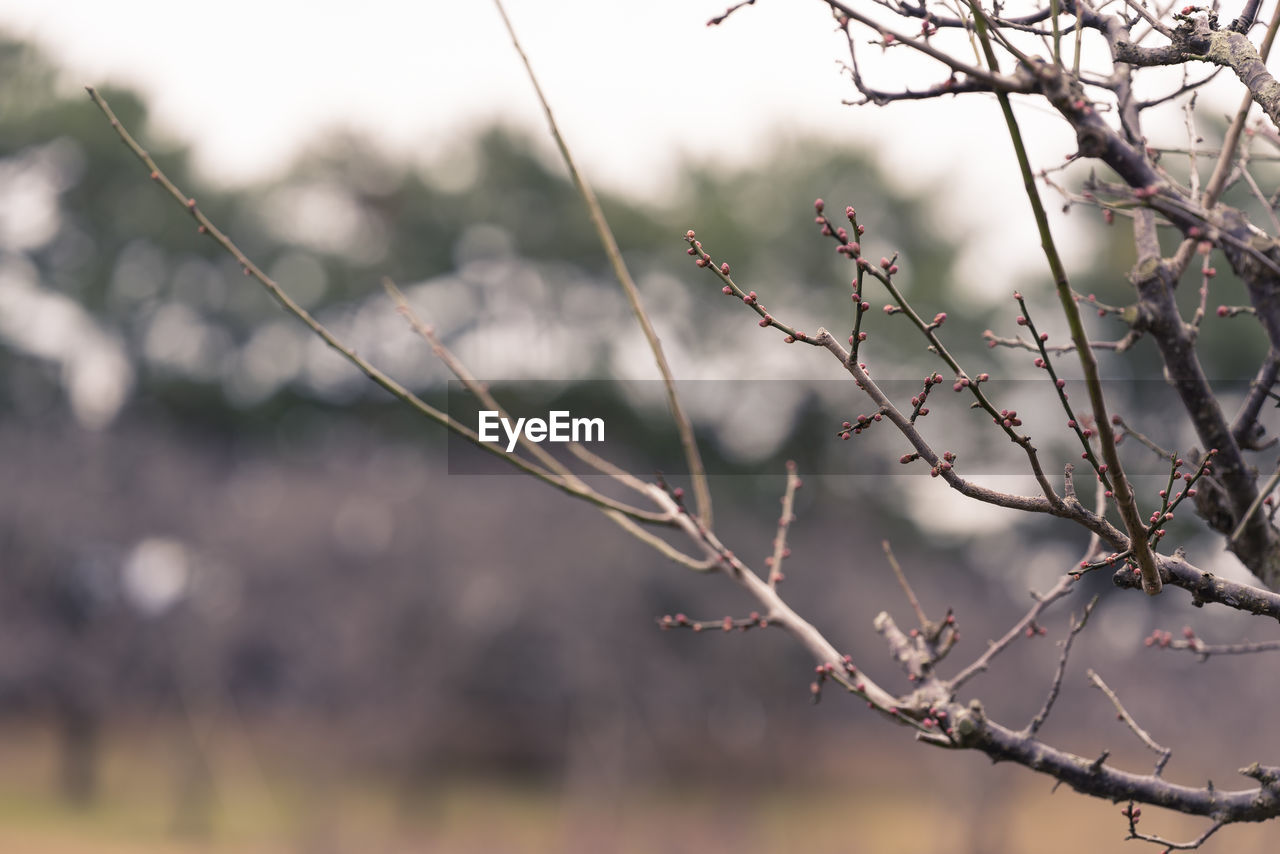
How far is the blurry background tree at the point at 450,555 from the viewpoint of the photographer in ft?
56.4

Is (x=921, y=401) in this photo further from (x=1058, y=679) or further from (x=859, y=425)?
(x=1058, y=679)

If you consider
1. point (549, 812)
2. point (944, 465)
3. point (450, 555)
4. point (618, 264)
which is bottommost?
point (549, 812)

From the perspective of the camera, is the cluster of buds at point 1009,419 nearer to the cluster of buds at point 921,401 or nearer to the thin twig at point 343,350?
the cluster of buds at point 921,401

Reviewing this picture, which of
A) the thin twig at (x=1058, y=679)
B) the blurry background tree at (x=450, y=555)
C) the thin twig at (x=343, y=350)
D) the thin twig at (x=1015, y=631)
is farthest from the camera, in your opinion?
the blurry background tree at (x=450, y=555)

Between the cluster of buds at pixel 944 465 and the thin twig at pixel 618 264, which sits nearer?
the cluster of buds at pixel 944 465

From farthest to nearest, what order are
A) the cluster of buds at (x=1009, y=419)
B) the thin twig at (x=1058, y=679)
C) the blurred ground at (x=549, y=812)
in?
1. the blurred ground at (x=549, y=812)
2. the thin twig at (x=1058, y=679)
3. the cluster of buds at (x=1009, y=419)

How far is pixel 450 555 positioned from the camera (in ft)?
58.0

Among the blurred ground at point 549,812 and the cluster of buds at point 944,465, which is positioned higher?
the cluster of buds at point 944,465

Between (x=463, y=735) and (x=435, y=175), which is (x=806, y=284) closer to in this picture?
(x=435, y=175)

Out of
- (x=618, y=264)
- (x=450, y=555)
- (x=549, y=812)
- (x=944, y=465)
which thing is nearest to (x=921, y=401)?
(x=944, y=465)

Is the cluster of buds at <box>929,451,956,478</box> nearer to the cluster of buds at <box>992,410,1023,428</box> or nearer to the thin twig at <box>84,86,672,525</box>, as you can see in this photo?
the cluster of buds at <box>992,410,1023,428</box>

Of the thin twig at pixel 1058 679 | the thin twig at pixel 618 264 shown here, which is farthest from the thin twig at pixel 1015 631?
the thin twig at pixel 618 264

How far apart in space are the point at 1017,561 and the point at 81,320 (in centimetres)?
1941

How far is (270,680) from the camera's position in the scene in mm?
18906
